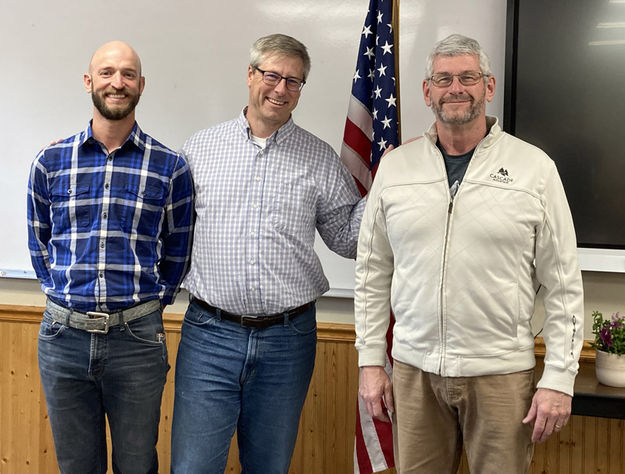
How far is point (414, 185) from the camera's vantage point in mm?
1766

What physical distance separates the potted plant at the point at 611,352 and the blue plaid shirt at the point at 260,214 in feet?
2.99

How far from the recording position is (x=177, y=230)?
2.07m

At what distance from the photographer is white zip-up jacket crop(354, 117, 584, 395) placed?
166 centimetres

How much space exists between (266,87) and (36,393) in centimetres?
188

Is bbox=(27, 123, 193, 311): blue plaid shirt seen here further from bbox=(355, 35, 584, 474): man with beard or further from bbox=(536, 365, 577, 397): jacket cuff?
bbox=(536, 365, 577, 397): jacket cuff

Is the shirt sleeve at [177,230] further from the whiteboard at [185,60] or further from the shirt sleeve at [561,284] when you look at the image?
the shirt sleeve at [561,284]

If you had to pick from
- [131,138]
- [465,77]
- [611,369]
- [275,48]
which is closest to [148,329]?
[131,138]

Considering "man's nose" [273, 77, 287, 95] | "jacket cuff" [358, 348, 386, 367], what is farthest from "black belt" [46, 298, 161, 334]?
"man's nose" [273, 77, 287, 95]

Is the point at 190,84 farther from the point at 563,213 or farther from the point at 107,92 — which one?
the point at 563,213

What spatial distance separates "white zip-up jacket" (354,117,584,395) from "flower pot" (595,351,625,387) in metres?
0.57

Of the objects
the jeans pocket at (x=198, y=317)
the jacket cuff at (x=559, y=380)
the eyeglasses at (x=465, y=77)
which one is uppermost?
the eyeglasses at (x=465, y=77)

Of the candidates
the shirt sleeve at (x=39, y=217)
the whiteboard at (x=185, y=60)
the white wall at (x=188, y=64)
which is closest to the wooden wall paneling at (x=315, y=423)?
the white wall at (x=188, y=64)

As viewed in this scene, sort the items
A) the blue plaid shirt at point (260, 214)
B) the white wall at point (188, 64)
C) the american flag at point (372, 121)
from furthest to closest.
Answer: the white wall at point (188, 64)
the american flag at point (372, 121)
the blue plaid shirt at point (260, 214)

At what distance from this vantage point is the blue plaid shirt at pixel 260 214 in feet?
6.50
